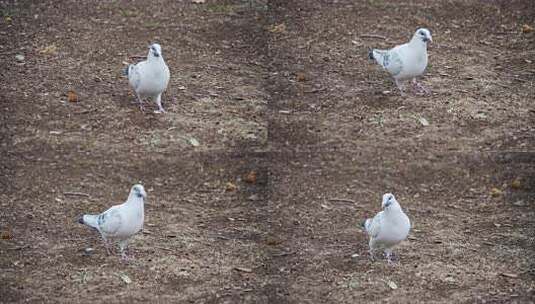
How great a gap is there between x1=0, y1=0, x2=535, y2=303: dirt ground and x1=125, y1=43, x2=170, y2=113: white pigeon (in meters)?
0.28

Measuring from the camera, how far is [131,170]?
32.4 ft

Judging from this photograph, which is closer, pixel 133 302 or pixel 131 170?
pixel 133 302

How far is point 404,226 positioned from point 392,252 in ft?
1.70

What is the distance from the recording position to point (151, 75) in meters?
10.5

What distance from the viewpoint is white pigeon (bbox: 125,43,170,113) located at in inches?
412

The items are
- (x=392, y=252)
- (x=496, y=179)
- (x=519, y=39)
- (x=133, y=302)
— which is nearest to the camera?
(x=133, y=302)

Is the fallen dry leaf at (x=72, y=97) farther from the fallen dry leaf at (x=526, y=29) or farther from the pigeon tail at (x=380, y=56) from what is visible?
the fallen dry leaf at (x=526, y=29)

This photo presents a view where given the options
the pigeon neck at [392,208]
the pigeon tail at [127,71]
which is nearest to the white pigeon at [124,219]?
the pigeon neck at [392,208]

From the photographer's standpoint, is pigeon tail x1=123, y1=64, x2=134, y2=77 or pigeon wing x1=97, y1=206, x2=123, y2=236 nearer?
pigeon wing x1=97, y1=206, x2=123, y2=236

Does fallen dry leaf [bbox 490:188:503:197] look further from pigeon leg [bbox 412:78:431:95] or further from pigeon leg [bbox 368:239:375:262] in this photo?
pigeon leg [bbox 412:78:431:95]

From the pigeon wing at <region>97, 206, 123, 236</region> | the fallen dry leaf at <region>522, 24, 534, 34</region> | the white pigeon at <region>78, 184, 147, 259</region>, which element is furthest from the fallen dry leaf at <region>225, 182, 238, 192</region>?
the fallen dry leaf at <region>522, 24, 534, 34</region>

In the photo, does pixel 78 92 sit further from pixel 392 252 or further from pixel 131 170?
pixel 392 252

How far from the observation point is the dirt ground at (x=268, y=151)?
8438mm

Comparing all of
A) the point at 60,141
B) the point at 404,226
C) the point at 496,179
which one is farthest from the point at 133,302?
the point at 496,179
